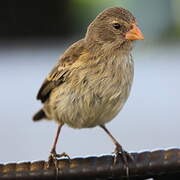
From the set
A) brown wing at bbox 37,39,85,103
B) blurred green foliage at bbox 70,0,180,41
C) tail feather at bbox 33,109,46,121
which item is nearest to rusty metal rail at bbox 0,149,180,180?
brown wing at bbox 37,39,85,103

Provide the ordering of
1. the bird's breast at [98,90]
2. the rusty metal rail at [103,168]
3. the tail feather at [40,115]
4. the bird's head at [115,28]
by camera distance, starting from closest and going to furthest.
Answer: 1. the rusty metal rail at [103,168]
2. the bird's breast at [98,90]
3. the bird's head at [115,28]
4. the tail feather at [40,115]

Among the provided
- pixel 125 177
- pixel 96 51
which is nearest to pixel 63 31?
Answer: pixel 96 51

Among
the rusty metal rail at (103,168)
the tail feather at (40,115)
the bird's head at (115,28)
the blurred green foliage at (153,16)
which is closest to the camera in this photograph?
the rusty metal rail at (103,168)

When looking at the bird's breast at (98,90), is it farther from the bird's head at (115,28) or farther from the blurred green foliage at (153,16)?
the blurred green foliage at (153,16)

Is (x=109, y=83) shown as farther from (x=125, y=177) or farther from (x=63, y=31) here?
(x=63, y=31)

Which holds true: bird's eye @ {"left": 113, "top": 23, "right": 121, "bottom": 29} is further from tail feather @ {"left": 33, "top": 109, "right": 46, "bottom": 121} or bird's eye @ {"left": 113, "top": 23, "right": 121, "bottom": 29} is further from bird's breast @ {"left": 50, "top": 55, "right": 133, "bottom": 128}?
tail feather @ {"left": 33, "top": 109, "right": 46, "bottom": 121}

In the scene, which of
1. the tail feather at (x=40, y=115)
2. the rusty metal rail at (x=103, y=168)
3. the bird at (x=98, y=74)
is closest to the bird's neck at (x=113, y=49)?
the bird at (x=98, y=74)

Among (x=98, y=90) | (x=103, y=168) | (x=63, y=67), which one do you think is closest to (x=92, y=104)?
(x=98, y=90)
